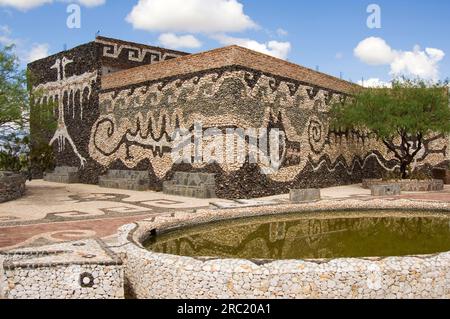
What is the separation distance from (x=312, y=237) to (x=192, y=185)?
7.72 metres

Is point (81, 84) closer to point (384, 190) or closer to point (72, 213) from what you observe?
point (72, 213)

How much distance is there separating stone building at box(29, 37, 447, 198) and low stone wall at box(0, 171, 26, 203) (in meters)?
4.79

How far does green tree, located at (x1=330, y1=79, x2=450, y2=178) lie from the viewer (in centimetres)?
1841

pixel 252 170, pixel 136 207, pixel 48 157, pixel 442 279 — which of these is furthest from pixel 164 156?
pixel 442 279

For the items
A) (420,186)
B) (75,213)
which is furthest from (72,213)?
(420,186)

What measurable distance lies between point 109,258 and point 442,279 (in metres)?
3.61

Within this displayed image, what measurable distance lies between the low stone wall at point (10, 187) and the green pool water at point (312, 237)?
756 cm

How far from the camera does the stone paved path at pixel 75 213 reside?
8234 mm

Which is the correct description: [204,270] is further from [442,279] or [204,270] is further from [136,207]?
[136,207]

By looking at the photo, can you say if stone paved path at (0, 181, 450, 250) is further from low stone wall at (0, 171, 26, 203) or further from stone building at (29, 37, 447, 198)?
stone building at (29, 37, 447, 198)

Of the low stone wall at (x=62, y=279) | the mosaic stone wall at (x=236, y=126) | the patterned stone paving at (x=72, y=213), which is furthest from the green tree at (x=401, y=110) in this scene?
the low stone wall at (x=62, y=279)

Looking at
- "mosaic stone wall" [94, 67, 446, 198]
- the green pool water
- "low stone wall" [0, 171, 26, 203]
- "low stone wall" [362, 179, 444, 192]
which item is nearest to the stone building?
"mosaic stone wall" [94, 67, 446, 198]

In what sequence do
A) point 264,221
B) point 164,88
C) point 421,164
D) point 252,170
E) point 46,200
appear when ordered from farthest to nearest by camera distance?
point 421,164, point 164,88, point 252,170, point 46,200, point 264,221

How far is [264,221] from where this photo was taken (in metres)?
10.1
